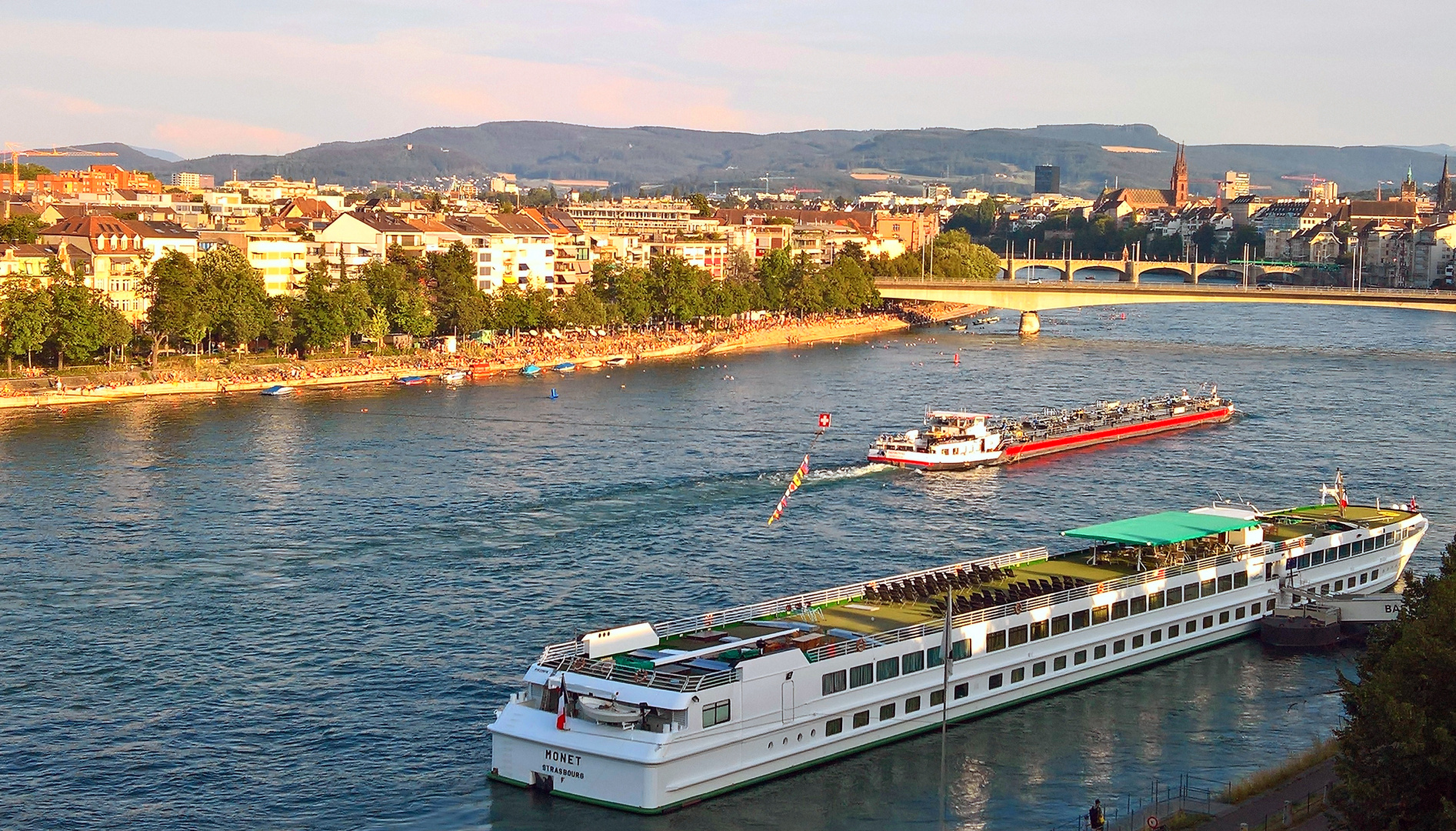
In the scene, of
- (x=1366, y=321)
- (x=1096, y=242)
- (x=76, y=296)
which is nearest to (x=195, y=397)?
(x=76, y=296)

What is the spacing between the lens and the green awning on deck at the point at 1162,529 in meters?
23.8

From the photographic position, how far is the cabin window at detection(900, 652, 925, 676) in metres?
19.5

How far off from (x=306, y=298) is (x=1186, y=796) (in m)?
47.6

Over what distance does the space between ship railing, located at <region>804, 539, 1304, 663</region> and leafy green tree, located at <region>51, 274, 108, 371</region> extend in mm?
39045

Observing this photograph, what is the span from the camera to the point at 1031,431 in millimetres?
43656

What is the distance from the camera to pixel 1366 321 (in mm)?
91750

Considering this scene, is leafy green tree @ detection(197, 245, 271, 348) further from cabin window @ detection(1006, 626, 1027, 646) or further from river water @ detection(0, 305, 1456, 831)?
cabin window @ detection(1006, 626, 1027, 646)

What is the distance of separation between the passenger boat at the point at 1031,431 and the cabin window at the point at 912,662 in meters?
20.1

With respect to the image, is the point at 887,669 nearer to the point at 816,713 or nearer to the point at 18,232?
the point at 816,713

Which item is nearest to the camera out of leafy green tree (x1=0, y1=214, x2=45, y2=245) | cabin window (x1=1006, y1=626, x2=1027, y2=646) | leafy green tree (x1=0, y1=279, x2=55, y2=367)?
cabin window (x1=1006, y1=626, x2=1027, y2=646)

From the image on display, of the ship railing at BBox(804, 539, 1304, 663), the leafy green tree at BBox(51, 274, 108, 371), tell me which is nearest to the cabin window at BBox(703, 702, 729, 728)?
the ship railing at BBox(804, 539, 1304, 663)

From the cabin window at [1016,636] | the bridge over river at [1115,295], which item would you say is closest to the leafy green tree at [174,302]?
the bridge over river at [1115,295]

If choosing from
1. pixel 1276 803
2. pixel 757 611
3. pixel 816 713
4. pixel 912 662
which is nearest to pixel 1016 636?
pixel 912 662

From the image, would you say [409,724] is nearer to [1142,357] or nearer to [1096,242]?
[1142,357]
